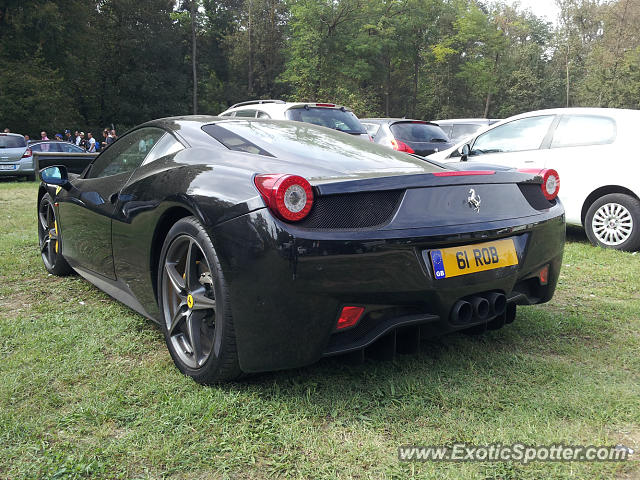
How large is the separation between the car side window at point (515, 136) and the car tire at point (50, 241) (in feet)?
15.2

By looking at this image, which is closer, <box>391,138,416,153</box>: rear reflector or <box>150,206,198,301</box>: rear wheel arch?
<box>150,206,198,301</box>: rear wheel arch

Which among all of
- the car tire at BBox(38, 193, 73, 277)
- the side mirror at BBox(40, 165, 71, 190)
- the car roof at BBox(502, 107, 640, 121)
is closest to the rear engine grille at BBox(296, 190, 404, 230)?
the side mirror at BBox(40, 165, 71, 190)

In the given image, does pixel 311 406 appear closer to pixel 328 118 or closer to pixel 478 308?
pixel 478 308

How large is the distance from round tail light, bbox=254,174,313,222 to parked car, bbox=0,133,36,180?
49.3ft

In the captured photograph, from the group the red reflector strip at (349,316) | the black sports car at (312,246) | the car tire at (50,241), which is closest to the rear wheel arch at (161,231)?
the black sports car at (312,246)

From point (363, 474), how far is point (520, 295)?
4.31 feet

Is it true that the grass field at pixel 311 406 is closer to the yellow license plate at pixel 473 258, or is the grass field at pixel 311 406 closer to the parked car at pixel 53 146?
the yellow license plate at pixel 473 258

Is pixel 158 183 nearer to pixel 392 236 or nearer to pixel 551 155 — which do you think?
pixel 392 236

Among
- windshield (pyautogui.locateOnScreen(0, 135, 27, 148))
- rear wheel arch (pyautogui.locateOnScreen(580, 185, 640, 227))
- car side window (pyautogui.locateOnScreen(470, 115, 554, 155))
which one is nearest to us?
rear wheel arch (pyautogui.locateOnScreen(580, 185, 640, 227))

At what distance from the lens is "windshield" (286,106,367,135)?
8.30m

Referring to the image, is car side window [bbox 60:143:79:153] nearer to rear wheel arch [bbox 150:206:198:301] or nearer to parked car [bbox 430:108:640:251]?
parked car [bbox 430:108:640:251]

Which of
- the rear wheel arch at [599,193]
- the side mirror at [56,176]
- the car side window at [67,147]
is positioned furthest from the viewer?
the car side window at [67,147]

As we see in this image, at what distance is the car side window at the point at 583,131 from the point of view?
5.72 metres
